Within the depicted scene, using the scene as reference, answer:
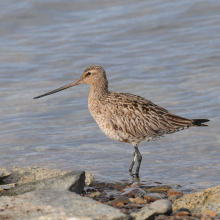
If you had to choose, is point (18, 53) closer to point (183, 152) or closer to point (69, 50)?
point (69, 50)

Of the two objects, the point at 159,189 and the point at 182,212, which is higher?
the point at 182,212

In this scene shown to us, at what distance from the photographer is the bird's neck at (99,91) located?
27.0 ft

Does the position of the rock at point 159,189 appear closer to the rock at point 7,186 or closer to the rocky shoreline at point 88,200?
the rocky shoreline at point 88,200

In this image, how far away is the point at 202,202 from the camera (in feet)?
18.7

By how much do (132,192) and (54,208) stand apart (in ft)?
6.10

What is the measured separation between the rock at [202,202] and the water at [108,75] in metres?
1.39

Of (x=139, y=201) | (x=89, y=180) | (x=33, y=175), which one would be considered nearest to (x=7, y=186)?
(x=33, y=175)

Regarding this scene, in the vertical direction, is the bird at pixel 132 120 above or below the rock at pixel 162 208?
above

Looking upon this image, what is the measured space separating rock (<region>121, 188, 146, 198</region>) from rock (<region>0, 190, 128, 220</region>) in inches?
48.0

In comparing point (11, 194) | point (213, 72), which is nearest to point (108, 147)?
point (11, 194)

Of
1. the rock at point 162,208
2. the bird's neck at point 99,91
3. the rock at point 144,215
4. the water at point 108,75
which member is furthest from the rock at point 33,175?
the rock at point 144,215

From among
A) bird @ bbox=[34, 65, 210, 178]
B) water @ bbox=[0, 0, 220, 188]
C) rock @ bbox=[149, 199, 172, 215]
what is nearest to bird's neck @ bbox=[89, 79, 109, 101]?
bird @ bbox=[34, 65, 210, 178]

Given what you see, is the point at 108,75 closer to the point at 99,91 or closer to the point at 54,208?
the point at 99,91

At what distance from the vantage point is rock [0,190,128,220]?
4.84m
